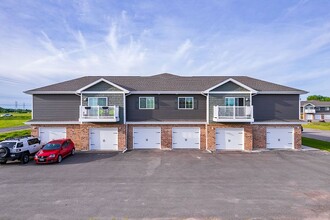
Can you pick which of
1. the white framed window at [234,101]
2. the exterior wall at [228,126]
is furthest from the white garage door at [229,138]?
the white framed window at [234,101]

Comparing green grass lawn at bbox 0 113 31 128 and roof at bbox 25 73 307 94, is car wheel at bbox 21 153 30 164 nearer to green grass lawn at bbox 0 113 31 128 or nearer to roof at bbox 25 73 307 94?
roof at bbox 25 73 307 94

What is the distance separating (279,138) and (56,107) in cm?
2267

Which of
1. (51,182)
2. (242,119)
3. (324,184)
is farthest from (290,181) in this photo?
(51,182)

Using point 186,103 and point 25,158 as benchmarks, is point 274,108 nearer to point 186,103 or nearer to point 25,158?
point 186,103

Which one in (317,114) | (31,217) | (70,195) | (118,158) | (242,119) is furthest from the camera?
(317,114)

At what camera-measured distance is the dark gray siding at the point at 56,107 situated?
62.0 feet

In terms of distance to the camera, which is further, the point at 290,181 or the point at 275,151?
the point at 275,151

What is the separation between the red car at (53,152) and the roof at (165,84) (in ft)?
19.5

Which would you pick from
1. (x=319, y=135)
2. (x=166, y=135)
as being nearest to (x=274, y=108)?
(x=166, y=135)

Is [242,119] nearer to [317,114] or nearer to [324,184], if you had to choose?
[324,184]

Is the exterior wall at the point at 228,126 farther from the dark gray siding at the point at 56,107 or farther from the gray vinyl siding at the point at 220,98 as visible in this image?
the dark gray siding at the point at 56,107

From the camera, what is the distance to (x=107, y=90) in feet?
60.2

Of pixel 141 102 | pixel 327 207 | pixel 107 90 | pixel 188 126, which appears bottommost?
pixel 327 207

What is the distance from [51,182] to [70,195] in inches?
96.0
